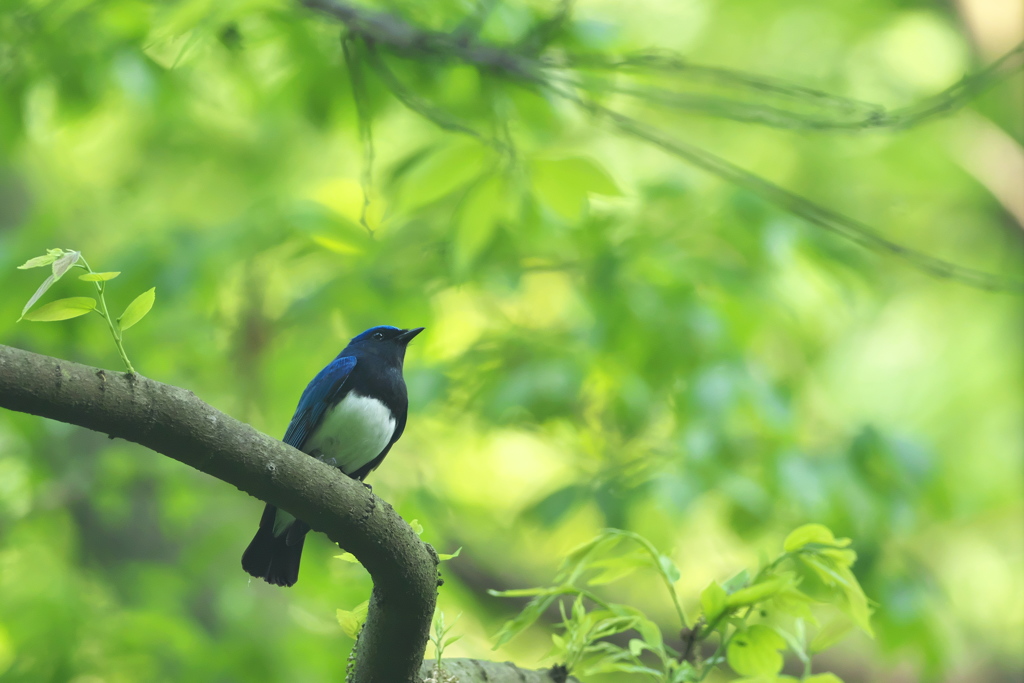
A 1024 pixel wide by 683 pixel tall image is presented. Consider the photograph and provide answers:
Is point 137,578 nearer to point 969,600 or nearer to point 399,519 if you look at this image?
point 399,519

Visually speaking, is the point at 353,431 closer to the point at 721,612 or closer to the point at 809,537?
the point at 721,612

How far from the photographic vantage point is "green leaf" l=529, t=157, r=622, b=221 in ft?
9.36

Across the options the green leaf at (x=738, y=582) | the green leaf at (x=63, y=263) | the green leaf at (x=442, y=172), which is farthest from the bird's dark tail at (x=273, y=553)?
the green leaf at (x=63, y=263)

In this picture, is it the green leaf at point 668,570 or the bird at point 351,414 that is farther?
the bird at point 351,414

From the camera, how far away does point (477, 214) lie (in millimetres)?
3098

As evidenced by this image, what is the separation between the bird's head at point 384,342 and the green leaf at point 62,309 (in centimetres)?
239

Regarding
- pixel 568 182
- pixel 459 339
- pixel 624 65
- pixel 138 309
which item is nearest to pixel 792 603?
pixel 568 182

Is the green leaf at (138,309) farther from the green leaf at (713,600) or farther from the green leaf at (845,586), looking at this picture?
the green leaf at (845,586)

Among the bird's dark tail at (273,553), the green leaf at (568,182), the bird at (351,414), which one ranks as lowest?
the bird's dark tail at (273,553)

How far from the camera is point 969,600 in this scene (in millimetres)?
7711

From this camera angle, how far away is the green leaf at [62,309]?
1.57 meters

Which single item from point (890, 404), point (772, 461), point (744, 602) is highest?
point (890, 404)

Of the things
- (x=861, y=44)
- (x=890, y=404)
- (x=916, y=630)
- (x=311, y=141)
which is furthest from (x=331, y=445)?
(x=861, y=44)

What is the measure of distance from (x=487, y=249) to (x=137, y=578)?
348 cm
